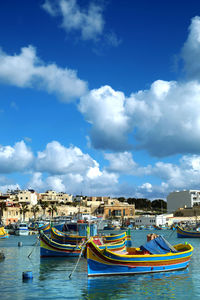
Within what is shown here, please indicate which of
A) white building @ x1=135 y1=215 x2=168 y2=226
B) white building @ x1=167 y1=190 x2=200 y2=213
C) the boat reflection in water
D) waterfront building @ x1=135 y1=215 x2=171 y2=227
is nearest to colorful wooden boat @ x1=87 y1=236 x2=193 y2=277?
the boat reflection in water

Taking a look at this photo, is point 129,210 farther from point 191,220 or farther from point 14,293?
point 14,293

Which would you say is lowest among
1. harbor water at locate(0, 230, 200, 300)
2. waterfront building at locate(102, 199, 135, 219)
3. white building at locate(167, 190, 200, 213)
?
harbor water at locate(0, 230, 200, 300)

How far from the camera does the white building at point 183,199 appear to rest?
178 metres

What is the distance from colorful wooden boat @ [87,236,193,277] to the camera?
2841 centimetres

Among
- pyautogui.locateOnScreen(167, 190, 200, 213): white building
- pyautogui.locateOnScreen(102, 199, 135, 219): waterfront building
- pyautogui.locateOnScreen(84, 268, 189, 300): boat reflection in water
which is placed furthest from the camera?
pyautogui.locateOnScreen(102, 199, 135, 219): waterfront building

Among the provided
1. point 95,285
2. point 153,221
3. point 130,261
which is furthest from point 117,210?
point 95,285

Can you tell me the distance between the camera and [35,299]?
2241cm

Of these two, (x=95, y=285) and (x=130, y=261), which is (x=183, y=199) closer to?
(x=130, y=261)

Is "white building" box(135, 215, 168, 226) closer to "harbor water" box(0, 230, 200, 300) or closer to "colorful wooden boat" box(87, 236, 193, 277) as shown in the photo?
"harbor water" box(0, 230, 200, 300)

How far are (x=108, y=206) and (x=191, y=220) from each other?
4306 centimetres

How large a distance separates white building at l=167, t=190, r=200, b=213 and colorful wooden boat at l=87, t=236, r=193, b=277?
14651 cm

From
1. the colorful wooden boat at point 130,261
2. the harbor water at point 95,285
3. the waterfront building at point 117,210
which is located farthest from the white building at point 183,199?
the harbor water at point 95,285

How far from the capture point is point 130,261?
28.8 metres

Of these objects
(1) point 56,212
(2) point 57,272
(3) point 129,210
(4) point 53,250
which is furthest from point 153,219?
(2) point 57,272
